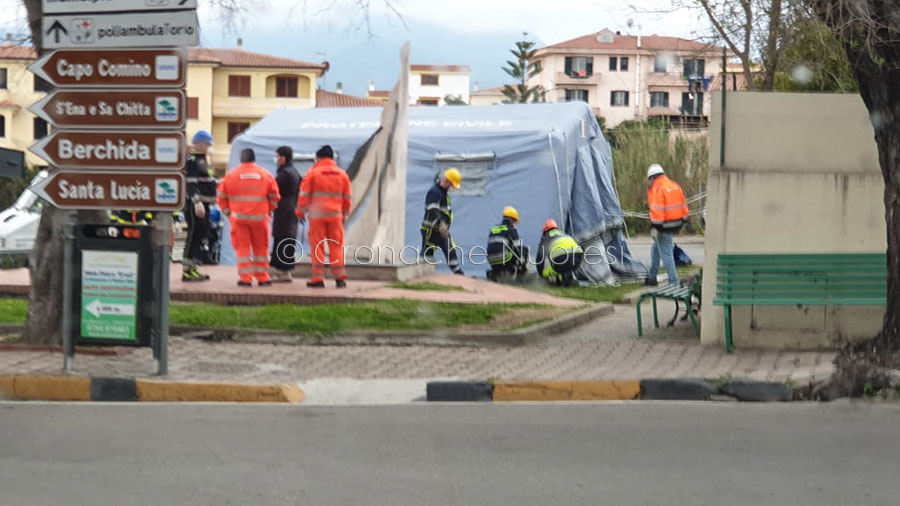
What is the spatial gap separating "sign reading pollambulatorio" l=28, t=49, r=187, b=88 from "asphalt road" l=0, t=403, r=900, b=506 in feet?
8.62

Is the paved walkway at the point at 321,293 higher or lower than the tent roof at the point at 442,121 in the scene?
lower

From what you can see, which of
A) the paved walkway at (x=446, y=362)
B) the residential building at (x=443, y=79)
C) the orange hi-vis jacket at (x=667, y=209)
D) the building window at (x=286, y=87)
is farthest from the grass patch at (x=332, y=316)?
the residential building at (x=443, y=79)

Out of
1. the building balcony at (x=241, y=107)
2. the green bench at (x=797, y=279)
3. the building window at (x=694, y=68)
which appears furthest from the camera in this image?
the building balcony at (x=241, y=107)

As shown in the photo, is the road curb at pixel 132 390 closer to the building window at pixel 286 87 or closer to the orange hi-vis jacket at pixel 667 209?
the orange hi-vis jacket at pixel 667 209

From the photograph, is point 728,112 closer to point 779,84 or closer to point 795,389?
point 795,389

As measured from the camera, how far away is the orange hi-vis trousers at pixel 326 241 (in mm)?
15031

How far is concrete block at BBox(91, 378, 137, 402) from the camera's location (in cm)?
923

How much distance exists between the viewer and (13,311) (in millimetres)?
13297

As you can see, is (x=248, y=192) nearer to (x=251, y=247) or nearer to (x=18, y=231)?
(x=251, y=247)

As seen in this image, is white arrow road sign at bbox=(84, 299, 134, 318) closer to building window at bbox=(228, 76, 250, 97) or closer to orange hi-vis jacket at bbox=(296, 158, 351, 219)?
orange hi-vis jacket at bbox=(296, 158, 351, 219)

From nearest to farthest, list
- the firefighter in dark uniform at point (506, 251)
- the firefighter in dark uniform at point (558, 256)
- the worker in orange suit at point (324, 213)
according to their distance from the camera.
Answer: the worker in orange suit at point (324, 213) → the firefighter in dark uniform at point (558, 256) → the firefighter in dark uniform at point (506, 251)

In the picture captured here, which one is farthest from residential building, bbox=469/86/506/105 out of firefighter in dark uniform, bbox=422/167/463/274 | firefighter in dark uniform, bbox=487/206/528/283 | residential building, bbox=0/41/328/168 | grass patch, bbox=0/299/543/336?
grass patch, bbox=0/299/543/336

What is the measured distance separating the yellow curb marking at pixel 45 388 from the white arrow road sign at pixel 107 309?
24.2 inches

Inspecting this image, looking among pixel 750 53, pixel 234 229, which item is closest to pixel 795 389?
pixel 750 53
